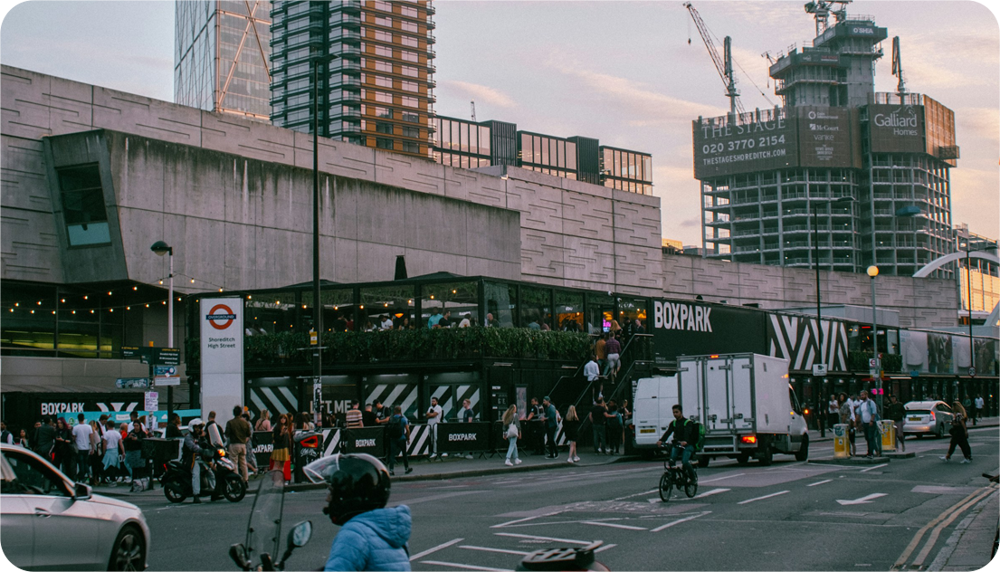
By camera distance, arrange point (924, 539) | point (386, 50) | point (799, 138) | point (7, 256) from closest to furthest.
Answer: point (924, 539)
point (7, 256)
point (386, 50)
point (799, 138)

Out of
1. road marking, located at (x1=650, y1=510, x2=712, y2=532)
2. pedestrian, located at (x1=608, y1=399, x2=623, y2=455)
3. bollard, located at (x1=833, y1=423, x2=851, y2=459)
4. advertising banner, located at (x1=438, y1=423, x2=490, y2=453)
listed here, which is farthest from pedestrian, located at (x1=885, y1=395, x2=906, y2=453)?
road marking, located at (x1=650, y1=510, x2=712, y2=532)

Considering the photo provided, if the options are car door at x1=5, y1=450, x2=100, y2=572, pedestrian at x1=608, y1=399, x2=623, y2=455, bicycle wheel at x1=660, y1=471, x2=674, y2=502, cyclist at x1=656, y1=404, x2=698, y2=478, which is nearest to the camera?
car door at x1=5, y1=450, x2=100, y2=572

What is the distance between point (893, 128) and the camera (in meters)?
179

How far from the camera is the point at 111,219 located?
45.0 meters

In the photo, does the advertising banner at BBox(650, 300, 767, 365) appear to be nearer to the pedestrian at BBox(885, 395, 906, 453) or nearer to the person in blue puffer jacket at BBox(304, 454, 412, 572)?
the pedestrian at BBox(885, 395, 906, 453)

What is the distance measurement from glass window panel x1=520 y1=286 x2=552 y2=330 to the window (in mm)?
20238

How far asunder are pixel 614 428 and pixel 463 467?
7.89 meters

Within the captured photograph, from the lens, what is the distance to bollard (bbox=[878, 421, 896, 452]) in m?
30.8

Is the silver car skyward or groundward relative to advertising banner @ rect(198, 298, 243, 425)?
groundward

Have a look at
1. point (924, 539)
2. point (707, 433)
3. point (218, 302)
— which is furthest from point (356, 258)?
point (924, 539)

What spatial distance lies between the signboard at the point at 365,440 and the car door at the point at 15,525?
1697 cm

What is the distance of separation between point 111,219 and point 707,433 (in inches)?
1194

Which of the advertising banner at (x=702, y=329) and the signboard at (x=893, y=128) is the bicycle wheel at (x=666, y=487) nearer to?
the advertising banner at (x=702, y=329)

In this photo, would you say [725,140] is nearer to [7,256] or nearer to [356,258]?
[356,258]
